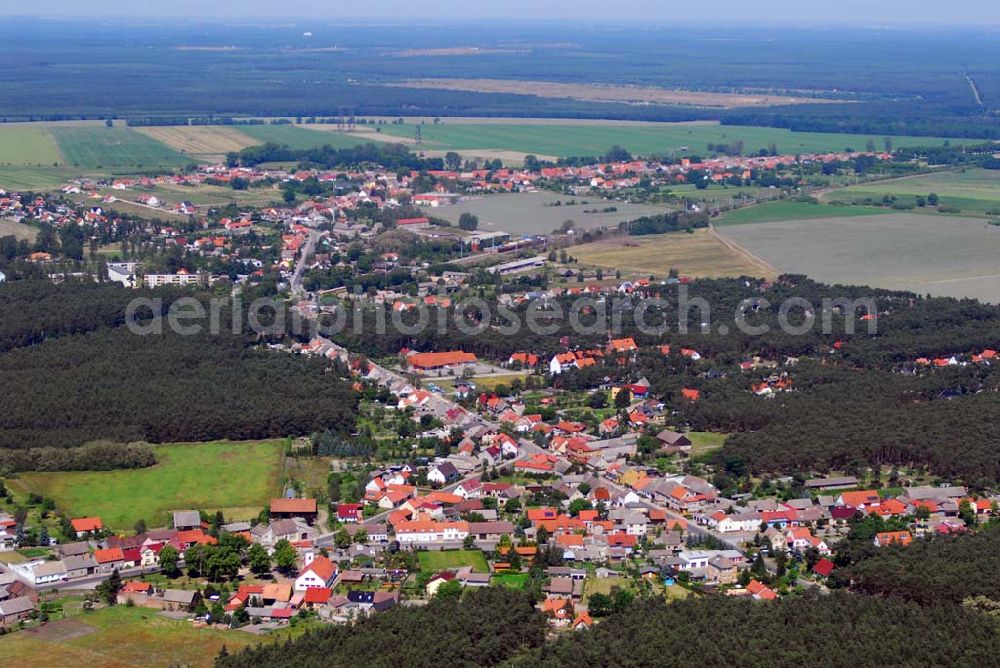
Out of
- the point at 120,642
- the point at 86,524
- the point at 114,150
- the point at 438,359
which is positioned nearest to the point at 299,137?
the point at 114,150

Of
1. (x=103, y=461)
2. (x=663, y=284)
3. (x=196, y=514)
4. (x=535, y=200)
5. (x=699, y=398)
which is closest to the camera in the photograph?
(x=196, y=514)

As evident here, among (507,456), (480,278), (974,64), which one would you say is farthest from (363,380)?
(974,64)

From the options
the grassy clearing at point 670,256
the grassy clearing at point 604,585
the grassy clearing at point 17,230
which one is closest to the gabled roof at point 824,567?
the grassy clearing at point 604,585

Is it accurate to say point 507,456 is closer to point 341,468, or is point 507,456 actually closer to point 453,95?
point 341,468

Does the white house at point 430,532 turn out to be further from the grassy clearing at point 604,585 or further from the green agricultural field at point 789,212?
the green agricultural field at point 789,212

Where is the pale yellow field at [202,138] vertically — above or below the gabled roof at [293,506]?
below

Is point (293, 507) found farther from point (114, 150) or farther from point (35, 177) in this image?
point (114, 150)
